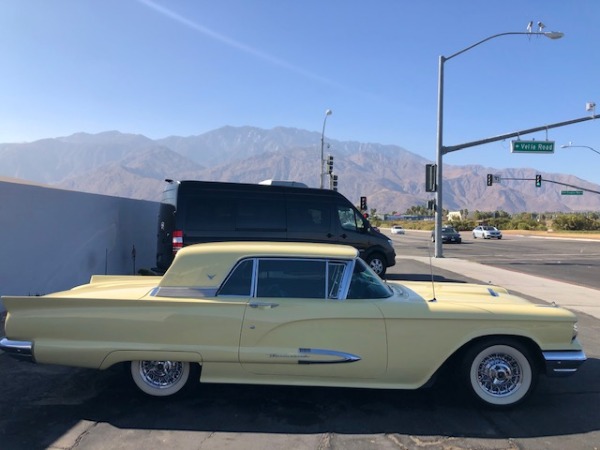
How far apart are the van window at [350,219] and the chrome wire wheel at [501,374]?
7.50 m

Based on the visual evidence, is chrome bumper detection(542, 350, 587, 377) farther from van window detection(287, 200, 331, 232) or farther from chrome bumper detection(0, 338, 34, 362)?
van window detection(287, 200, 331, 232)

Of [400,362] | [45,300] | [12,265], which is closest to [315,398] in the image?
[400,362]

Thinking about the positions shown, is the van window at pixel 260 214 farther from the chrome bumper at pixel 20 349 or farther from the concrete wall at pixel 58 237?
the chrome bumper at pixel 20 349

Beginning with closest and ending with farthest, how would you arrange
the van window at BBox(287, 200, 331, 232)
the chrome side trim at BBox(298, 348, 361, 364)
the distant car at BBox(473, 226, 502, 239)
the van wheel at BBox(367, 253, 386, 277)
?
the chrome side trim at BBox(298, 348, 361, 364) → the van window at BBox(287, 200, 331, 232) → the van wheel at BBox(367, 253, 386, 277) → the distant car at BBox(473, 226, 502, 239)

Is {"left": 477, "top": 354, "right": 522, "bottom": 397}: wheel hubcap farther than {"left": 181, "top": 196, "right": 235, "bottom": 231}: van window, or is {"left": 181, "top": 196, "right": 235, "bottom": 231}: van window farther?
{"left": 181, "top": 196, "right": 235, "bottom": 231}: van window

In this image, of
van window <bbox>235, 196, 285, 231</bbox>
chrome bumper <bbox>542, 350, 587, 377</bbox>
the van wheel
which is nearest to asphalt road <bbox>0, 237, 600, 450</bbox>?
chrome bumper <bbox>542, 350, 587, 377</bbox>

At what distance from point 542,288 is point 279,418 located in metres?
9.92

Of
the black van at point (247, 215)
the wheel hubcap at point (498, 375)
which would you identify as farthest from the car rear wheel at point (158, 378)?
the black van at point (247, 215)

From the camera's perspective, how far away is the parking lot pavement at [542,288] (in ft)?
32.5

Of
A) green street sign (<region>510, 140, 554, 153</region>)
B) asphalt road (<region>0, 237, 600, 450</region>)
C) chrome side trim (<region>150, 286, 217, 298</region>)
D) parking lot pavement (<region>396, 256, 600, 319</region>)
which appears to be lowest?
asphalt road (<region>0, 237, 600, 450</region>)

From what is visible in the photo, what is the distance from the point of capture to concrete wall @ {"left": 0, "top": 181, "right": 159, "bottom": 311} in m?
7.79

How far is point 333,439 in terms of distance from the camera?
3797 millimetres

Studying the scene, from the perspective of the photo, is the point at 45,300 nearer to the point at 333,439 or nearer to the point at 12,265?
the point at 333,439

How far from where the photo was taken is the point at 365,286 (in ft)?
15.0
